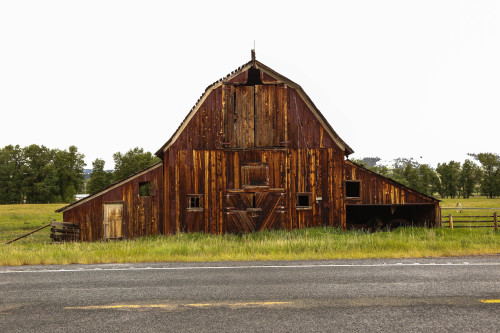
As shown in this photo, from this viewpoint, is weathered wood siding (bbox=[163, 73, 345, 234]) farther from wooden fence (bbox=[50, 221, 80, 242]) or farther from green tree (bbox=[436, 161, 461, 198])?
green tree (bbox=[436, 161, 461, 198])

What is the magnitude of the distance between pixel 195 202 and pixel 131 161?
69731 mm

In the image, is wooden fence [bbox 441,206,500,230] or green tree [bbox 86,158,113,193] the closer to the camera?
wooden fence [bbox 441,206,500,230]

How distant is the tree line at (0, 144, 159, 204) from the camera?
8519cm

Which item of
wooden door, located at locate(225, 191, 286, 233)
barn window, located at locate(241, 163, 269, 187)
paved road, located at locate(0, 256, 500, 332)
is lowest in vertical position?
paved road, located at locate(0, 256, 500, 332)

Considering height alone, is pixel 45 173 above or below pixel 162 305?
above

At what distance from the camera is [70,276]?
26.8 ft

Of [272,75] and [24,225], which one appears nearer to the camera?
[272,75]

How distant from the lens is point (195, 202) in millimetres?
18531

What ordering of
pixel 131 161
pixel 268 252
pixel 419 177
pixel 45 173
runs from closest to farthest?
1. pixel 268 252
2. pixel 131 161
3. pixel 45 173
4. pixel 419 177

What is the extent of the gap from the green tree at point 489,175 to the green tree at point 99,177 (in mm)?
98738

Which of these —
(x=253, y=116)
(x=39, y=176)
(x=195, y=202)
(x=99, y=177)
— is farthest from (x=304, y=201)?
(x=39, y=176)

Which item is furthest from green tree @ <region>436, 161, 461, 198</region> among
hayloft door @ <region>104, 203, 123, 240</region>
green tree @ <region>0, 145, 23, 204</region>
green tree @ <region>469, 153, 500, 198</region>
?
green tree @ <region>0, 145, 23, 204</region>

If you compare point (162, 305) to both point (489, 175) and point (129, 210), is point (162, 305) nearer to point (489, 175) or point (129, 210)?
point (129, 210)

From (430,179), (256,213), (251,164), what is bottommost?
(256,213)
